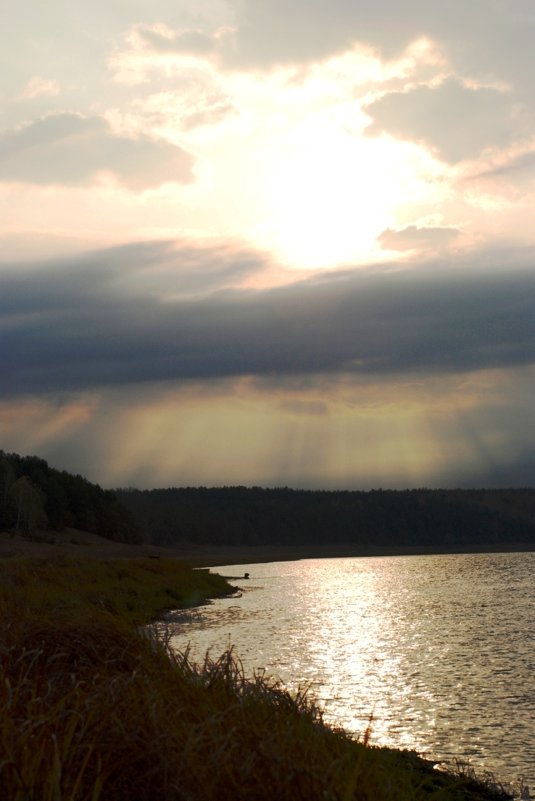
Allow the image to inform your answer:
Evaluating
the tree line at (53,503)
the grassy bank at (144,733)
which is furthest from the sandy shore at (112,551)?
the grassy bank at (144,733)

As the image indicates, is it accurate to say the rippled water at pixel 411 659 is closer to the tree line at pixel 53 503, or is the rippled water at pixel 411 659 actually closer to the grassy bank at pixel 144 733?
the grassy bank at pixel 144 733

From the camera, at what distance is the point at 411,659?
28.5 metres

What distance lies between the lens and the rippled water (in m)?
17.3

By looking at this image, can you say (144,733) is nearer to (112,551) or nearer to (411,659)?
(411,659)

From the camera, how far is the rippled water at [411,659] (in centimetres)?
1730

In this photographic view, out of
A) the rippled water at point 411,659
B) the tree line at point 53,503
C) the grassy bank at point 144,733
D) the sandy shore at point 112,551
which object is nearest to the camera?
the grassy bank at point 144,733

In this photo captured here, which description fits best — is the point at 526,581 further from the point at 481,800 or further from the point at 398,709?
the point at 481,800

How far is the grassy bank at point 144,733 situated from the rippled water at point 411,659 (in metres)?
2.10

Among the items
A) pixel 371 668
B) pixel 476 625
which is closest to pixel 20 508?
pixel 476 625

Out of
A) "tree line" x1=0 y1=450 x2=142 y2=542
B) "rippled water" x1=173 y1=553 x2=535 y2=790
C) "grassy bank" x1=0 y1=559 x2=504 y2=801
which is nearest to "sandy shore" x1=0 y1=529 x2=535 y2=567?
"tree line" x1=0 y1=450 x2=142 y2=542

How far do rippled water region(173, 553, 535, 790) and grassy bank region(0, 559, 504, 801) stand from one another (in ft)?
6.90

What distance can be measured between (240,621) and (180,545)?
13363cm

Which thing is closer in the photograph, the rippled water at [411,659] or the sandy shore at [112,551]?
the rippled water at [411,659]

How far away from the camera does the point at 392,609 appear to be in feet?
160
